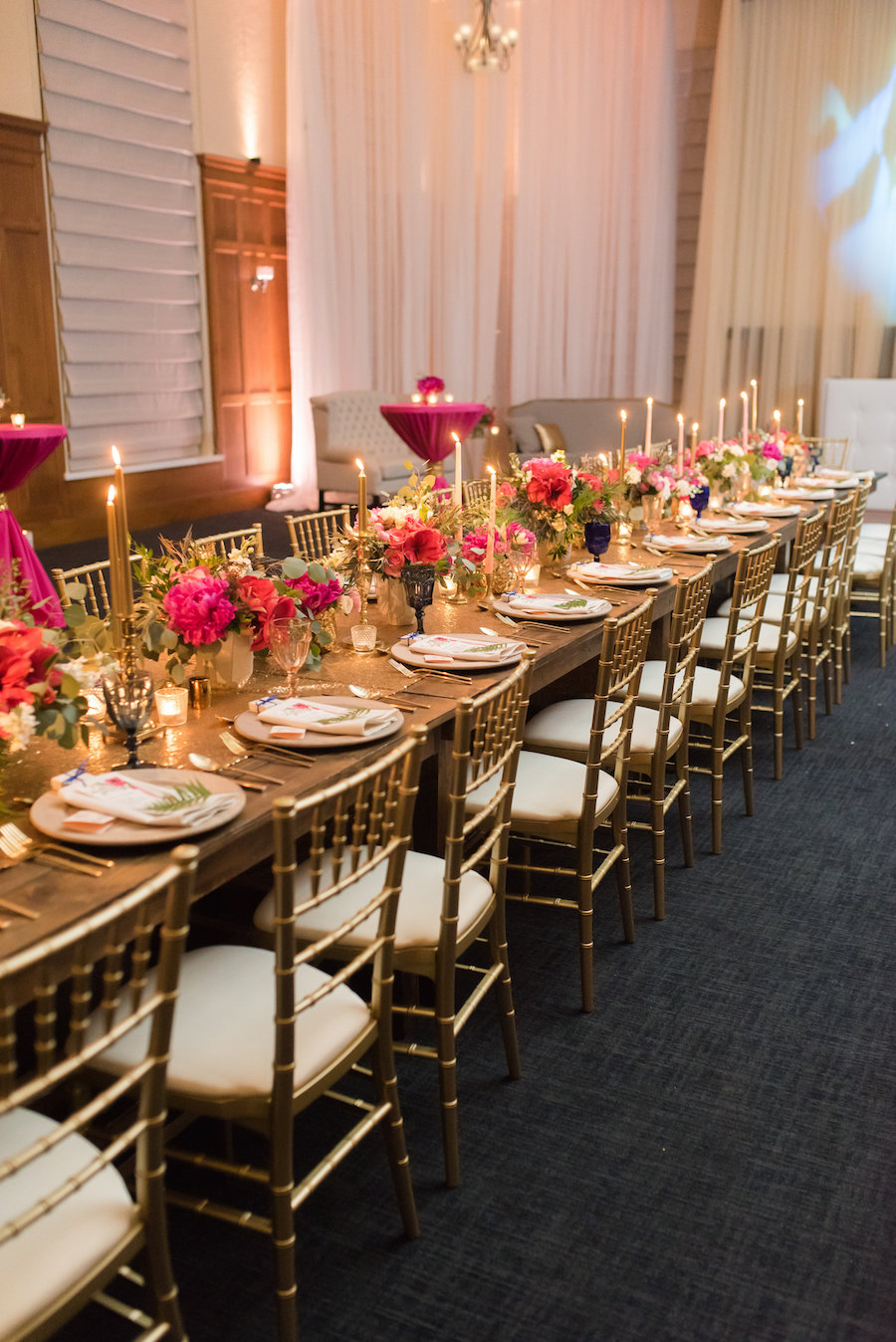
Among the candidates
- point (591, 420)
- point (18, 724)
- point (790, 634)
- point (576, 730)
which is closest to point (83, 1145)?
point (18, 724)

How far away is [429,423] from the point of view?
8367mm

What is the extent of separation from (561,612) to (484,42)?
822cm

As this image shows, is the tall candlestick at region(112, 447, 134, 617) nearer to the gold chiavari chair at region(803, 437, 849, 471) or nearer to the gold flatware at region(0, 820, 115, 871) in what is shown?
the gold flatware at region(0, 820, 115, 871)

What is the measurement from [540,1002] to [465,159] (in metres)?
8.98

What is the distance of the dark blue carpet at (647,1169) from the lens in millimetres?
1860

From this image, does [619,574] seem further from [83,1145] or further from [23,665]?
[83,1145]

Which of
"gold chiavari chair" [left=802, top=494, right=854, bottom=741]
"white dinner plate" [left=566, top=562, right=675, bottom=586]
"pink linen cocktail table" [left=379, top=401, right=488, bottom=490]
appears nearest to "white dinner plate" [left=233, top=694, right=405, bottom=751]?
"white dinner plate" [left=566, top=562, right=675, bottom=586]

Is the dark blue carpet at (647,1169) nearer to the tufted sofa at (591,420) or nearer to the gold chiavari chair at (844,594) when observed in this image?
the gold chiavari chair at (844,594)

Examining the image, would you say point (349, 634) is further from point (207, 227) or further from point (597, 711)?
point (207, 227)

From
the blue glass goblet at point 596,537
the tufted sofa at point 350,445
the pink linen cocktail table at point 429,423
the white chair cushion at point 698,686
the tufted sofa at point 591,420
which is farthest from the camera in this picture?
the tufted sofa at point 591,420

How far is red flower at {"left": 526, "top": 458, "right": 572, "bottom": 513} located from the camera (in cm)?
353

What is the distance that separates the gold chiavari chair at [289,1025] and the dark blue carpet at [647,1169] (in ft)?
0.57

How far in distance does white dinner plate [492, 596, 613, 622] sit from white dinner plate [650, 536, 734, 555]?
100 centimetres

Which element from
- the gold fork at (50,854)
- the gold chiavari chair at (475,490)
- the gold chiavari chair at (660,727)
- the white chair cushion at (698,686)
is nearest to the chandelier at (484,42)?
the gold chiavari chair at (475,490)
